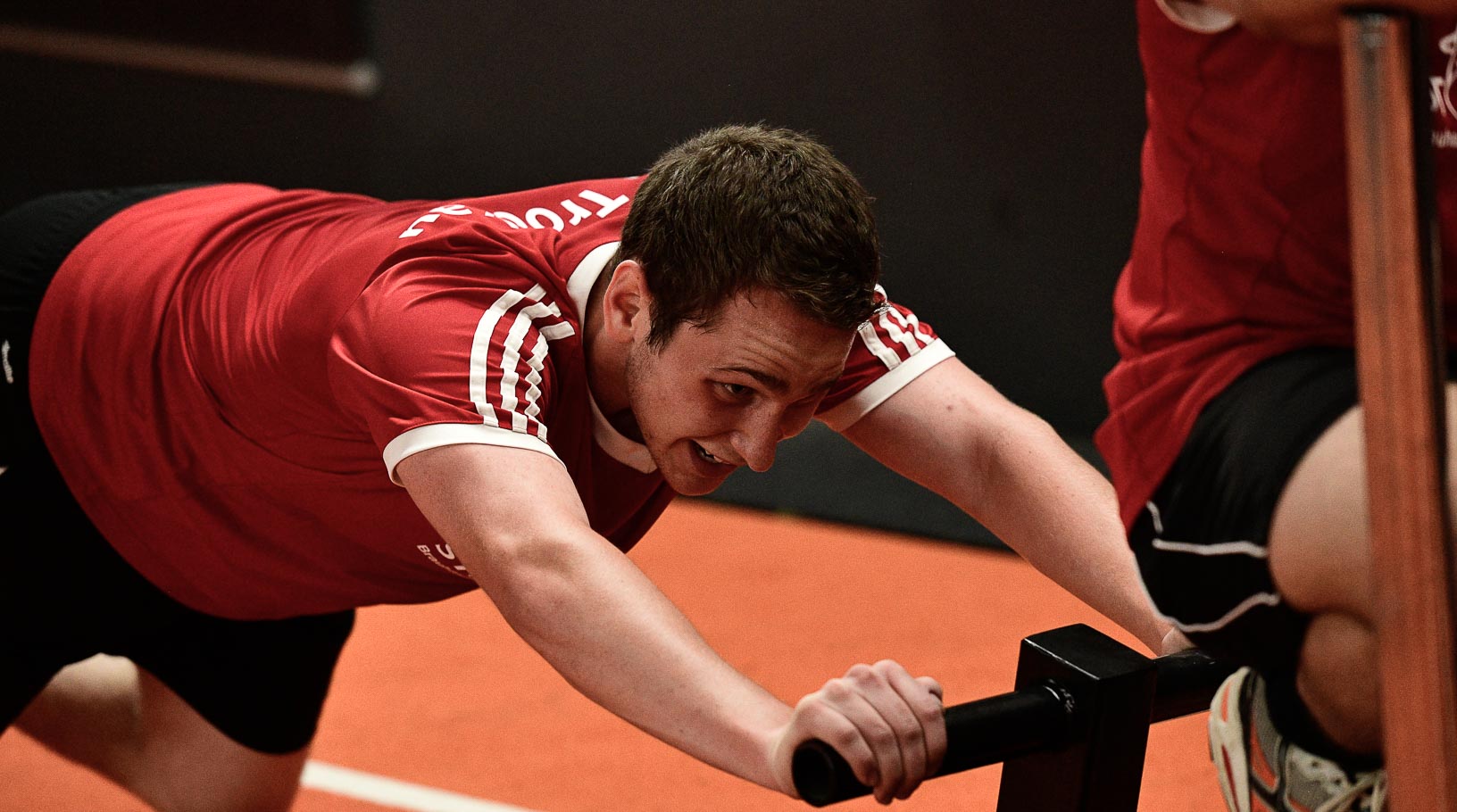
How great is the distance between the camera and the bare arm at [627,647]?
1.20 m

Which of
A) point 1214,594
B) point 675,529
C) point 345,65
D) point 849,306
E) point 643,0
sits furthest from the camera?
point 345,65

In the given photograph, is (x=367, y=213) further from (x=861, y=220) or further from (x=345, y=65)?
(x=345, y=65)

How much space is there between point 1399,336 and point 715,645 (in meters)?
2.75

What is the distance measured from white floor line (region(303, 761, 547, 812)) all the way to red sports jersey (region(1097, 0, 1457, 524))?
78.6 inches

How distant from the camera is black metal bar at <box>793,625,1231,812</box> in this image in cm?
119

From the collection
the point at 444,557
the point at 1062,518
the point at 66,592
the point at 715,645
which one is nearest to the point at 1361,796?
the point at 1062,518

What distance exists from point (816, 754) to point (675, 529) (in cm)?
305

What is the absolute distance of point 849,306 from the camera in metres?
1.66

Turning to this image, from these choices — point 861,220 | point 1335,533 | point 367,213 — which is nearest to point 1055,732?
point 1335,533

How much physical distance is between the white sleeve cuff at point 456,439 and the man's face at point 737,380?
19cm

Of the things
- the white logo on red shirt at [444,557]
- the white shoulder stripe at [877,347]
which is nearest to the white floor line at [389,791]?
the white logo on red shirt at [444,557]

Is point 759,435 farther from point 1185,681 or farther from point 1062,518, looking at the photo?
point 1185,681

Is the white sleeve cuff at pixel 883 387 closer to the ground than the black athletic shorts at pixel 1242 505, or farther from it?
closer to the ground

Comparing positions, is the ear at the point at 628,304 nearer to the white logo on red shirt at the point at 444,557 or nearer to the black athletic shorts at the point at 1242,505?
the white logo on red shirt at the point at 444,557
